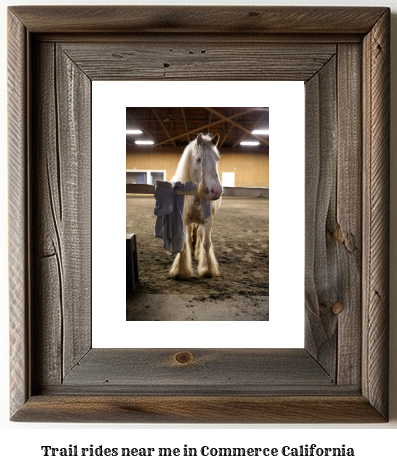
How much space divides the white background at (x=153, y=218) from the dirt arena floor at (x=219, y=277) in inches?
0.5

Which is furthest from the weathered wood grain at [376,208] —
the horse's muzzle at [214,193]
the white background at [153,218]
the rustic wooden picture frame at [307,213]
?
the horse's muzzle at [214,193]

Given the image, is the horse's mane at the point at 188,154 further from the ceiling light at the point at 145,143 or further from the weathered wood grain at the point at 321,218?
the weathered wood grain at the point at 321,218

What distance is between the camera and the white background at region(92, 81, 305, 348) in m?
0.59

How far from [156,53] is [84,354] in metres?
0.53

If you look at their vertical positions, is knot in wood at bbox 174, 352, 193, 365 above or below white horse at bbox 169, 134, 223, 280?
below

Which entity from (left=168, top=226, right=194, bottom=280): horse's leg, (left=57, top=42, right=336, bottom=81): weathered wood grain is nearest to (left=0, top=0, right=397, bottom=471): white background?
(left=57, top=42, right=336, bottom=81): weathered wood grain

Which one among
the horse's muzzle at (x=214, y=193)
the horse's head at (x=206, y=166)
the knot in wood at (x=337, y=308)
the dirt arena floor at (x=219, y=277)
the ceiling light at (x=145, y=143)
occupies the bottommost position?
the knot in wood at (x=337, y=308)

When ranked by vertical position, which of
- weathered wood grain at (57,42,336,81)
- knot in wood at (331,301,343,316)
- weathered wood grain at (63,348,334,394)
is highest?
A: weathered wood grain at (57,42,336,81)

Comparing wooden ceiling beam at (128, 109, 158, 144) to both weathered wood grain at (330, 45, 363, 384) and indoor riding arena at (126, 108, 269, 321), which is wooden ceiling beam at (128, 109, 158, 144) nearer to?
indoor riding arena at (126, 108, 269, 321)

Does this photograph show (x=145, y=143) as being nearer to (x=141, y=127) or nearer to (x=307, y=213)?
(x=141, y=127)

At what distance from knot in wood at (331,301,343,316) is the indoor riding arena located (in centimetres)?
11

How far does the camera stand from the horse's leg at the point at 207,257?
0.60 meters

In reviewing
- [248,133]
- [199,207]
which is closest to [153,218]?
[199,207]

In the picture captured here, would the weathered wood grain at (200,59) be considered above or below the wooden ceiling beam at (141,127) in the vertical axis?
above
